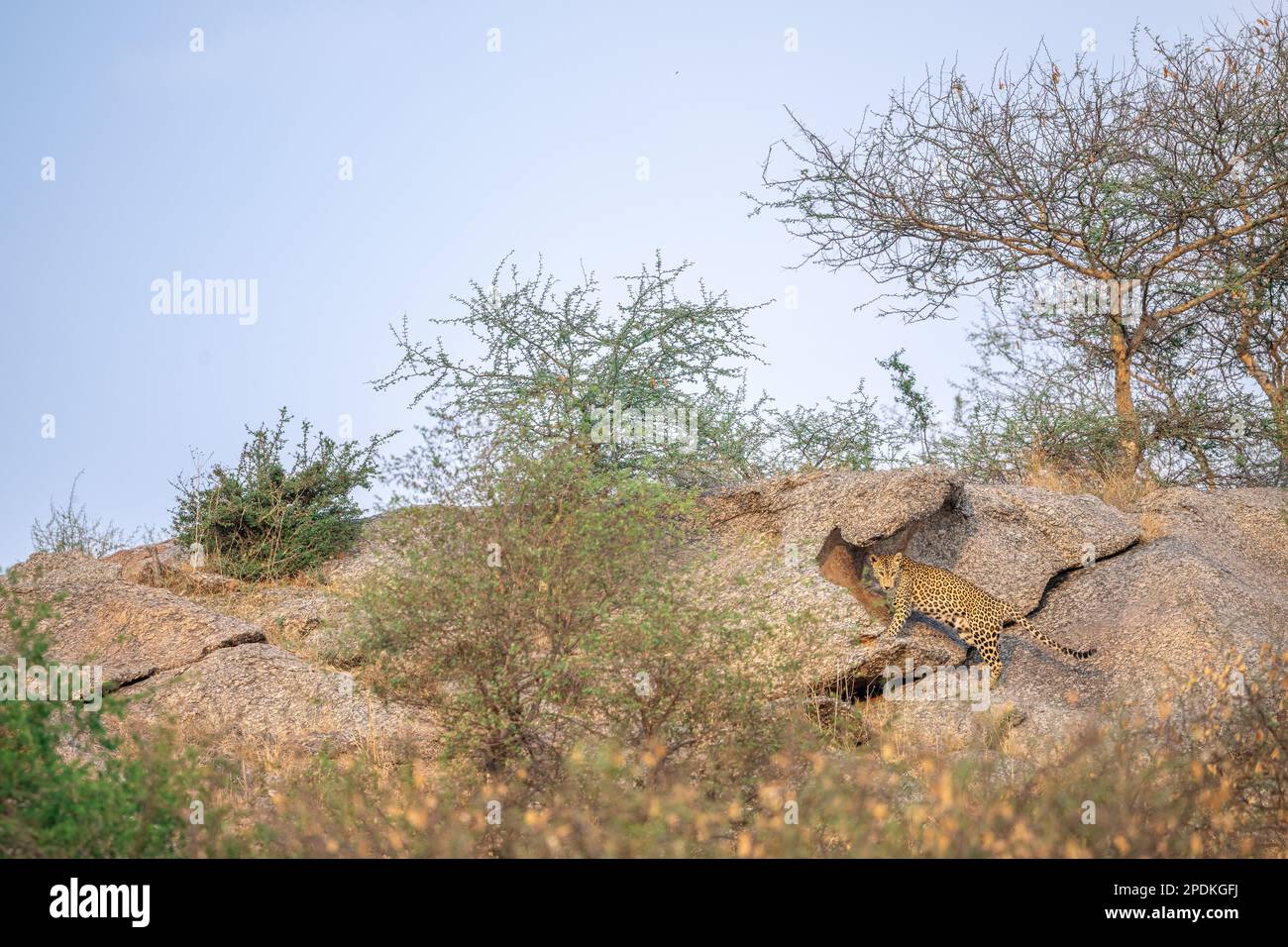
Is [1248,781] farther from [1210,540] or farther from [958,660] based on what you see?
[1210,540]

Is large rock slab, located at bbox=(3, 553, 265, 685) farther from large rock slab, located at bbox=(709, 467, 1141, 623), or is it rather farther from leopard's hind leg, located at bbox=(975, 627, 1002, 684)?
leopard's hind leg, located at bbox=(975, 627, 1002, 684)

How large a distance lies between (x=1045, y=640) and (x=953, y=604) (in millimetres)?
994

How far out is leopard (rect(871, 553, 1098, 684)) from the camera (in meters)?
10.9

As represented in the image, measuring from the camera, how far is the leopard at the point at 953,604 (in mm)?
10938

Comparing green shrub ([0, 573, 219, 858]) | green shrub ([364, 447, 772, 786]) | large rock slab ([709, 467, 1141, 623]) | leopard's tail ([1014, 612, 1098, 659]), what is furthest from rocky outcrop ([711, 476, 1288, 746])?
green shrub ([0, 573, 219, 858])

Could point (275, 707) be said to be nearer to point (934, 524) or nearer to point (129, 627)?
point (129, 627)

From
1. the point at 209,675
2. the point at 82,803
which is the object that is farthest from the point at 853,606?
the point at 82,803

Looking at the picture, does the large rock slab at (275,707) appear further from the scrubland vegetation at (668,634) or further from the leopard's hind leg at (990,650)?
the leopard's hind leg at (990,650)

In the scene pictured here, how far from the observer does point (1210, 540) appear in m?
13.3

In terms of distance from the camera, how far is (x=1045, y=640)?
36.6ft

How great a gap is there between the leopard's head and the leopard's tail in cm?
121

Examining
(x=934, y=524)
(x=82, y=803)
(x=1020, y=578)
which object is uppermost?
(x=934, y=524)

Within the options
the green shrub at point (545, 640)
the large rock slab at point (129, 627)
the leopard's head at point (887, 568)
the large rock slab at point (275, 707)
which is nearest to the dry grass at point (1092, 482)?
the leopard's head at point (887, 568)
